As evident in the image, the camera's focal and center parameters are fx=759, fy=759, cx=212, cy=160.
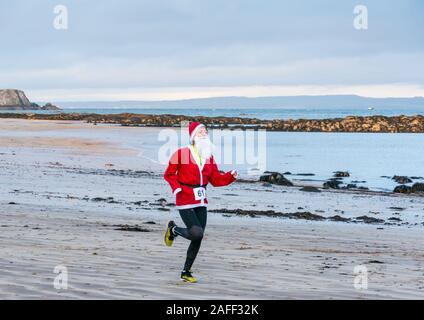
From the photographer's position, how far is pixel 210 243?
12.1m

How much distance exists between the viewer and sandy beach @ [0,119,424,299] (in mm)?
8500

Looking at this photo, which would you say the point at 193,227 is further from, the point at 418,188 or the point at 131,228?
the point at 418,188

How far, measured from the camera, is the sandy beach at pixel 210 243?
850 centimetres

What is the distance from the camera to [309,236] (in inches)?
535

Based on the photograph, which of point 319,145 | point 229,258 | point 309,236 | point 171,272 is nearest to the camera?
point 171,272

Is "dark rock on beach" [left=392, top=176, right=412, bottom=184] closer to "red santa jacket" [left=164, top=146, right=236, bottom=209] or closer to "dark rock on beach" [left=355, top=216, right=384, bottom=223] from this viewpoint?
"dark rock on beach" [left=355, top=216, right=384, bottom=223]

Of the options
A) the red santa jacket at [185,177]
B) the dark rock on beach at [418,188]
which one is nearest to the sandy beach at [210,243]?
the red santa jacket at [185,177]

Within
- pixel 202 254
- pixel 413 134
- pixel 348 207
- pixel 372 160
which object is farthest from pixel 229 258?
pixel 413 134

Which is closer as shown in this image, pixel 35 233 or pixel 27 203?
pixel 35 233

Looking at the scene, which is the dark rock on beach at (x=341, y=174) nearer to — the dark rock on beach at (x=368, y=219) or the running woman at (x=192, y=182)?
the dark rock on beach at (x=368, y=219)

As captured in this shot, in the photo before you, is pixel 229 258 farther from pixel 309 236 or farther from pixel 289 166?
pixel 289 166

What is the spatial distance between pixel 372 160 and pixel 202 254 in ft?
97.9

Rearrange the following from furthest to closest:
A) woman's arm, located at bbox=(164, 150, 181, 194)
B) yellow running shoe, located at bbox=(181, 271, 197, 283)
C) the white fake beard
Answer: the white fake beard, woman's arm, located at bbox=(164, 150, 181, 194), yellow running shoe, located at bbox=(181, 271, 197, 283)

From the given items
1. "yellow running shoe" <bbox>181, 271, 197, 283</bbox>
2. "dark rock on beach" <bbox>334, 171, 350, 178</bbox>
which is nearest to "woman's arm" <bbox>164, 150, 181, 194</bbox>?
"yellow running shoe" <bbox>181, 271, 197, 283</bbox>
